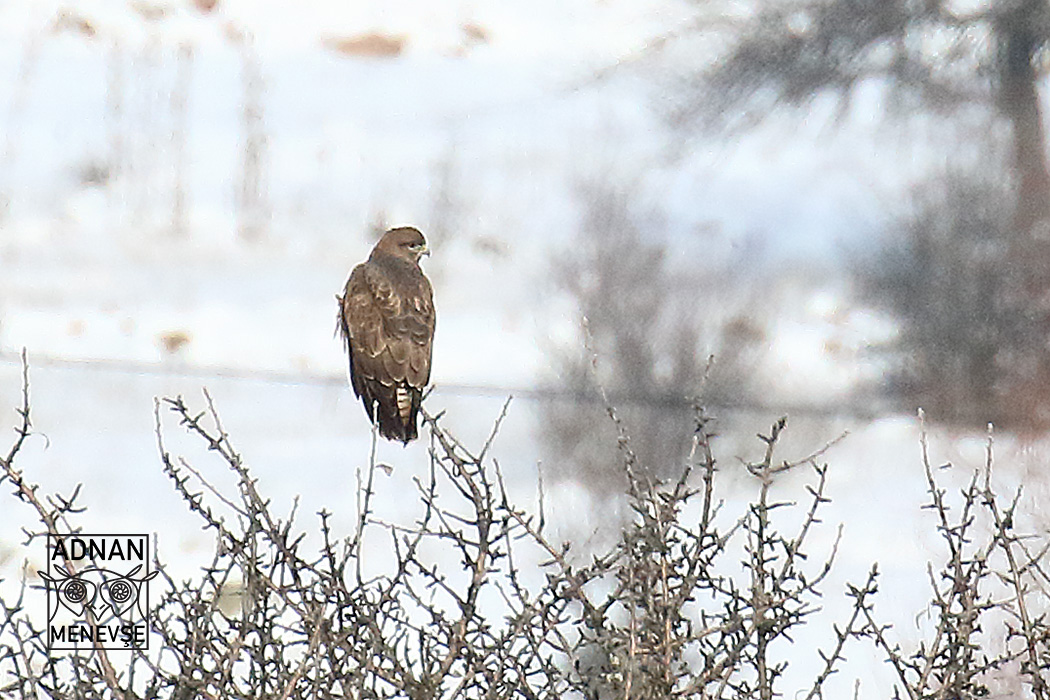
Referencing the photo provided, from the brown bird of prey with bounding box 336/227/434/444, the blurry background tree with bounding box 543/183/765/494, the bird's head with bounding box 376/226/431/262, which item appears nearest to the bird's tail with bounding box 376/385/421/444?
the brown bird of prey with bounding box 336/227/434/444

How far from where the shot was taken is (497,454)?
25.2 feet

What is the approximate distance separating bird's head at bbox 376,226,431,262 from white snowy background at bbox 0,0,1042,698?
12.3 feet

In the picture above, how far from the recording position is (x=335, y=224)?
8289mm

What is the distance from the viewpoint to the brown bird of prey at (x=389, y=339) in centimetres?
264

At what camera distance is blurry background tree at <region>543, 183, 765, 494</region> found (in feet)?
22.9

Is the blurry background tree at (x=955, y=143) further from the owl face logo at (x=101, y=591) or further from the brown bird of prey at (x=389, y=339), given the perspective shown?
the owl face logo at (x=101, y=591)

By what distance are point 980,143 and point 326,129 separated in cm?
317

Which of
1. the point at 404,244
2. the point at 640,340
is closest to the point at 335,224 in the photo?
the point at 640,340

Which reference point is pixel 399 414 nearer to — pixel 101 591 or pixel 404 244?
pixel 404 244

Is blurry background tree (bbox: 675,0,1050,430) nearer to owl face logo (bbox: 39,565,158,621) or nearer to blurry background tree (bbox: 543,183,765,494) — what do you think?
blurry background tree (bbox: 543,183,765,494)

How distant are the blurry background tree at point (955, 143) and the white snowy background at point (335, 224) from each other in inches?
8.3

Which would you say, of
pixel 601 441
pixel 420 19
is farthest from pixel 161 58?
pixel 601 441

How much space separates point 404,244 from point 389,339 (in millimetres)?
300

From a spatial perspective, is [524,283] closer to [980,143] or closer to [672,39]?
[672,39]
